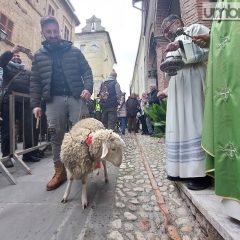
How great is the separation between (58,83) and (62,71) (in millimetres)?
173

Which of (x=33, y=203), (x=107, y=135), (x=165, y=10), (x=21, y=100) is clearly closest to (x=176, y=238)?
(x=107, y=135)

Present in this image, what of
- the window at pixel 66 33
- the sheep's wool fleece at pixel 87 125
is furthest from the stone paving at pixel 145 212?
the window at pixel 66 33

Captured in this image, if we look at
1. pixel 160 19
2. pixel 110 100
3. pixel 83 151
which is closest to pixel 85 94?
pixel 83 151

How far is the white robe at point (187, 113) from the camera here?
2.85 metres

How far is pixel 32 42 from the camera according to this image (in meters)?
17.9

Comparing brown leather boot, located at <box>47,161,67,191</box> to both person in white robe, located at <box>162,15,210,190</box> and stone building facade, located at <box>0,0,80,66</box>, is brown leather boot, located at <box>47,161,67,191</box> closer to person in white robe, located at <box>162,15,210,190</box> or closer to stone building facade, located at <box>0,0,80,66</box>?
person in white robe, located at <box>162,15,210,190</box>

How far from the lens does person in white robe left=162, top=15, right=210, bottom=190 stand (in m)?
2.84

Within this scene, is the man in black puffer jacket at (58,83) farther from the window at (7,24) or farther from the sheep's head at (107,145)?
the window at (7,24)

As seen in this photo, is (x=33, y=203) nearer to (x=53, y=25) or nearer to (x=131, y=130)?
(x=53, y=25)

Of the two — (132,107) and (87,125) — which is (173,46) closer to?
(87,125)

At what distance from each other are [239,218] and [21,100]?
4658mm

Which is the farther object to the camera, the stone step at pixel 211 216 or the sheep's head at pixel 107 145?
the sheep's head at pixel 107 145

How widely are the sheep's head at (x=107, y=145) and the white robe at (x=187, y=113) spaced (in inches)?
22.4

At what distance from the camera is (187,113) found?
297cm
